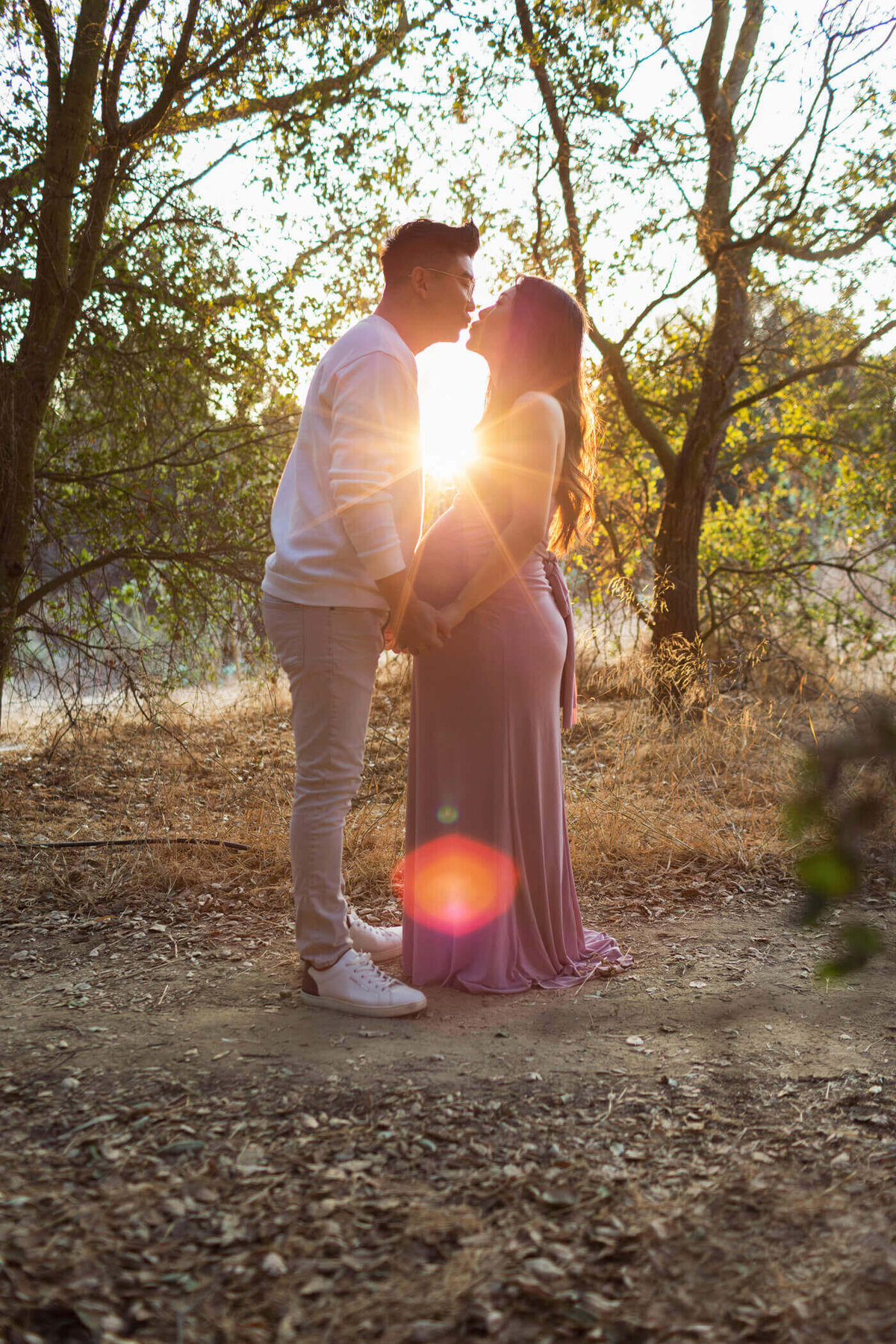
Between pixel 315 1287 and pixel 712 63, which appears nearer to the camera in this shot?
pixel 315 1287

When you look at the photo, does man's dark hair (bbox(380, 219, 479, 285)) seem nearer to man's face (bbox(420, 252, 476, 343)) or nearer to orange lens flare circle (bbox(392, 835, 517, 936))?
man's face (bbox(420, 252, 476, 343))

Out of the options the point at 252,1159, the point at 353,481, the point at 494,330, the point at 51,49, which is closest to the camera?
the point at 252,1159

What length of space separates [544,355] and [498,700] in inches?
41.9

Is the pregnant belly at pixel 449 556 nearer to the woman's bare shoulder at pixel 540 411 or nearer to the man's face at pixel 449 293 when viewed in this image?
the woman's bare shoulder at pixel 540 411

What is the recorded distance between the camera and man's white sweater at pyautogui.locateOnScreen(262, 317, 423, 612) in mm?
2658

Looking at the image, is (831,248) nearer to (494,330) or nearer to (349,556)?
(494,330)

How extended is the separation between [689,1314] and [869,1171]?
632mm

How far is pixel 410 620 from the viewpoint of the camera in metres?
2.85

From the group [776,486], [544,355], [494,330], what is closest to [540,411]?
[544,355]

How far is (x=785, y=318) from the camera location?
8.61 meters

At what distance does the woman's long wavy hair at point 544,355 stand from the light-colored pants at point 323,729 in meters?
0.85

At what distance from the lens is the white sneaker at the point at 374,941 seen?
3461 millimetres

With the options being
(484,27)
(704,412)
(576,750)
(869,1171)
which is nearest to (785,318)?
(704,412)

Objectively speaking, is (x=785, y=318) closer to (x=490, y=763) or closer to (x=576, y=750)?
(x=576, y=750)
